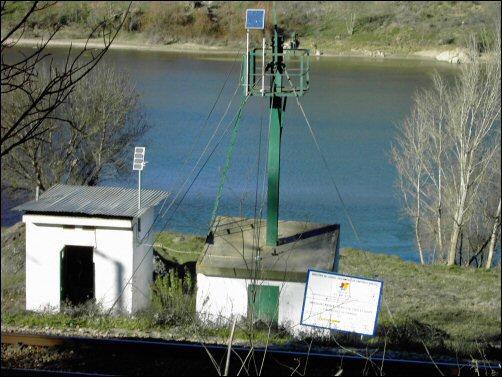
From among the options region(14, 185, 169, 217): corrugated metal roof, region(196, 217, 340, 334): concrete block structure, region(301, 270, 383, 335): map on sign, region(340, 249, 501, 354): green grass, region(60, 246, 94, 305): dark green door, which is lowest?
region(340, 249, 501, 354): green grass

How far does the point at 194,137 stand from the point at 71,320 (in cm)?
744

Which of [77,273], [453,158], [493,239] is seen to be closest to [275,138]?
[77,273]

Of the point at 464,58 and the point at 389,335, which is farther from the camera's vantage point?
the point at 464,58

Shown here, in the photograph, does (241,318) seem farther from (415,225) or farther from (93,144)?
(415,225)

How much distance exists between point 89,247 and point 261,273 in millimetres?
2920

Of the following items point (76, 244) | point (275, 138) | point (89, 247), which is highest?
point (275, 138)

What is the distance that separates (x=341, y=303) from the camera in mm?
8117

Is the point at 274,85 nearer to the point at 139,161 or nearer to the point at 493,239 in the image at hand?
the point at 139,161

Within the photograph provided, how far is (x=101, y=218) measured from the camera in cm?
1062

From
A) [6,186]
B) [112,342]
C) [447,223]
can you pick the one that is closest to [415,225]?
[447,223]

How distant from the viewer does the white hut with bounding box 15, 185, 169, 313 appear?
1066cm

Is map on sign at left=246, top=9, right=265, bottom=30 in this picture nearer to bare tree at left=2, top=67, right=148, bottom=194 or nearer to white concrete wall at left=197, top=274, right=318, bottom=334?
white concrete wall at left=197, top=274, right=318, bottom=334

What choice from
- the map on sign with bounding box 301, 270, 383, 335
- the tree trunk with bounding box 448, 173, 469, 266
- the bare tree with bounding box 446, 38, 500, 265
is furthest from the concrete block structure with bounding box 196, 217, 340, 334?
the tree trunk with bounding box 448, 173, 469, 266

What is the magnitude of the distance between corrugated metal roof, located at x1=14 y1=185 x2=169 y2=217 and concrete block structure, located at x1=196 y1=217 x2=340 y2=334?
1107 mm
